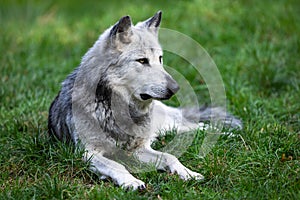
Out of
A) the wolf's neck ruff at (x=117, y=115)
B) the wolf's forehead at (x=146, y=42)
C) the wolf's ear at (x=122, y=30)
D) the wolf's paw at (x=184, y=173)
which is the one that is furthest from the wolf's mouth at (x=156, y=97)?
the wolf's paw at (x=184, y=173)

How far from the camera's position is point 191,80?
23.7 feet

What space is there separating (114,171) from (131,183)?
24 centimetres

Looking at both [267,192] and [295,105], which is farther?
[295,105]

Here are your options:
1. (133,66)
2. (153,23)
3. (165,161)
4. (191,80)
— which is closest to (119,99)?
(133,66)

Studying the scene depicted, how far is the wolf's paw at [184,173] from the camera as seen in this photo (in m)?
4.39

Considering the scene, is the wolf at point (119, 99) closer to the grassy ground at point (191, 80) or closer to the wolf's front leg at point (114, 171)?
the wolf's front leg at point (114, 171)

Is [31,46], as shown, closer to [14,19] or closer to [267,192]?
[14,19]

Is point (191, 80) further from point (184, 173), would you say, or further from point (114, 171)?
point (114, 171)

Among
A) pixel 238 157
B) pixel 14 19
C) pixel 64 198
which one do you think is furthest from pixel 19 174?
pixel 14 19

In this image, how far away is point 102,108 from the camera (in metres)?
4.71

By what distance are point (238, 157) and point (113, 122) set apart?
1154 mm

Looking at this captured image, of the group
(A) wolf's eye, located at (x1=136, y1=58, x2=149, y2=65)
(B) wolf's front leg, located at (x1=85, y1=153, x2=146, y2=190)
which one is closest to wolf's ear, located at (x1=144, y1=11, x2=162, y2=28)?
(A) wolf's eye, located at (x1=136, y1=58, x2=149, y2=65)

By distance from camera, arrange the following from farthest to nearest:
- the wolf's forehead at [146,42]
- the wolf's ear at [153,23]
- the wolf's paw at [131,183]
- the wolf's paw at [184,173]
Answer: the wolf's ear at [153,23] < the wolf's forehead at [146,42] < the wolf's paw at [184,173] < the wolf's paw at [131,183]

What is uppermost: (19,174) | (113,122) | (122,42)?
(122,42)
